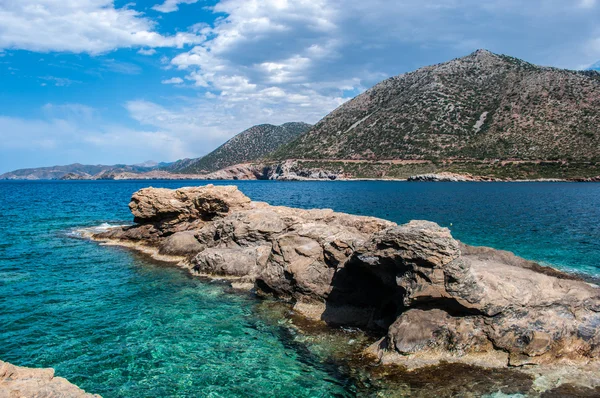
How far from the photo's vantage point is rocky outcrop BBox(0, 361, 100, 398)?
560 cm

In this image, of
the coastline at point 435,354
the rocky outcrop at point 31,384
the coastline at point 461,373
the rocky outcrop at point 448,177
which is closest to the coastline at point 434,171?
the rocky outcrop at point 448,177

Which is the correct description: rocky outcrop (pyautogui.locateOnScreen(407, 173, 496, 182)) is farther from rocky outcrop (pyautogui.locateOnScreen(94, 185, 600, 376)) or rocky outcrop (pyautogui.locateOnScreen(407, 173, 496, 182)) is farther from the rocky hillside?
rocky outcrop (pyautogui.locateOnScreen(94, 185, 600, 376))

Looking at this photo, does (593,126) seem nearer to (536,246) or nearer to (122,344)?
(536,246)

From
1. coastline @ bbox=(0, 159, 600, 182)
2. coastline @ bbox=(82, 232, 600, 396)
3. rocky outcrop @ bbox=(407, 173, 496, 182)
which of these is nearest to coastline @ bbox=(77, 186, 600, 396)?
coastline @ bbox=(82, 232, 600, 396)

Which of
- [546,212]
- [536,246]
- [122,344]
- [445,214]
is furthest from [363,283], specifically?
[546,212]

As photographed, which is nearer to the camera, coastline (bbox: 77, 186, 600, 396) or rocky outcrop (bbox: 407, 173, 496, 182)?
coastline (bbox: 77, 186, 600, 396)

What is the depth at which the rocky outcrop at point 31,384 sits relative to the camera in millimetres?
5602

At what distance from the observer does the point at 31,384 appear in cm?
591

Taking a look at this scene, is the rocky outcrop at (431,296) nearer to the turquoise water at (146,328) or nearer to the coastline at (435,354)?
the coastline at (435,354)

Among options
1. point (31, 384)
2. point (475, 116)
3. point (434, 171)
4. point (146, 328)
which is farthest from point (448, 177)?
point (31, 384)

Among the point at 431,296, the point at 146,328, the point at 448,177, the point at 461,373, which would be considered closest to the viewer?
the point at 461,373

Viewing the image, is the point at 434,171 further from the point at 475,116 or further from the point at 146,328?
the point at 146,328

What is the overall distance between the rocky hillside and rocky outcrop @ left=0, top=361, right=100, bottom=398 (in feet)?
389

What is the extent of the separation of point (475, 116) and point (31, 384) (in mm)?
132193
